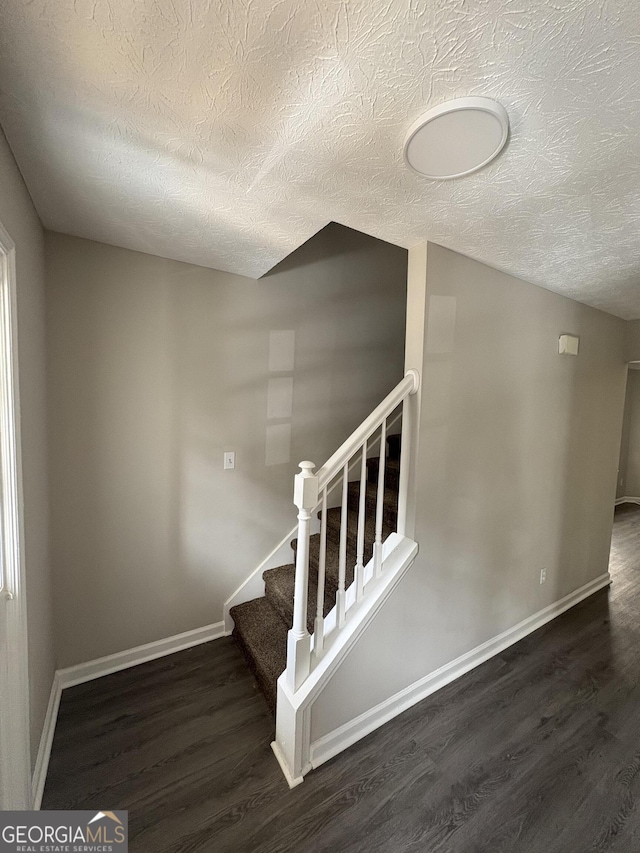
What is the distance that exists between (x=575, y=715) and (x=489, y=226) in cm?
245

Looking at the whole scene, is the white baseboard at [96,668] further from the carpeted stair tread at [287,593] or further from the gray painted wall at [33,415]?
the carpeted stair tread at [287,593]

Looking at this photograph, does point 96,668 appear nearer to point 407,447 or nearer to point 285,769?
point 285,769

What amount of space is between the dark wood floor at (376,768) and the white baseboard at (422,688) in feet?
0.13

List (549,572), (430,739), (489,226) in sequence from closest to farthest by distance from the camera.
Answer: (489,226) < (430,739) < (549,572)

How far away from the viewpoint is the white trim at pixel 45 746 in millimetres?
1233

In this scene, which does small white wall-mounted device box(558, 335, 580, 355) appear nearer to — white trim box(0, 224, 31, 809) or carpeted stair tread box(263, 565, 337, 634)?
carpeted stair tread box(263, 565, 337, 634)

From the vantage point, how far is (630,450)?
5.41m

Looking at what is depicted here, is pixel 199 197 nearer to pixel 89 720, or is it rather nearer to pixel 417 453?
pixel 417 453

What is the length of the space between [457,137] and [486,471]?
158 cm

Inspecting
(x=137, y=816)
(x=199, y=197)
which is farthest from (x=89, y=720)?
(x=199, y=197)

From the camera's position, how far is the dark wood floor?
121cm

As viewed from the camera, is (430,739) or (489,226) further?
(430,739)

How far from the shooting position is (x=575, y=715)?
1.72m

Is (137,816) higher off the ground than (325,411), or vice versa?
(325,411)
